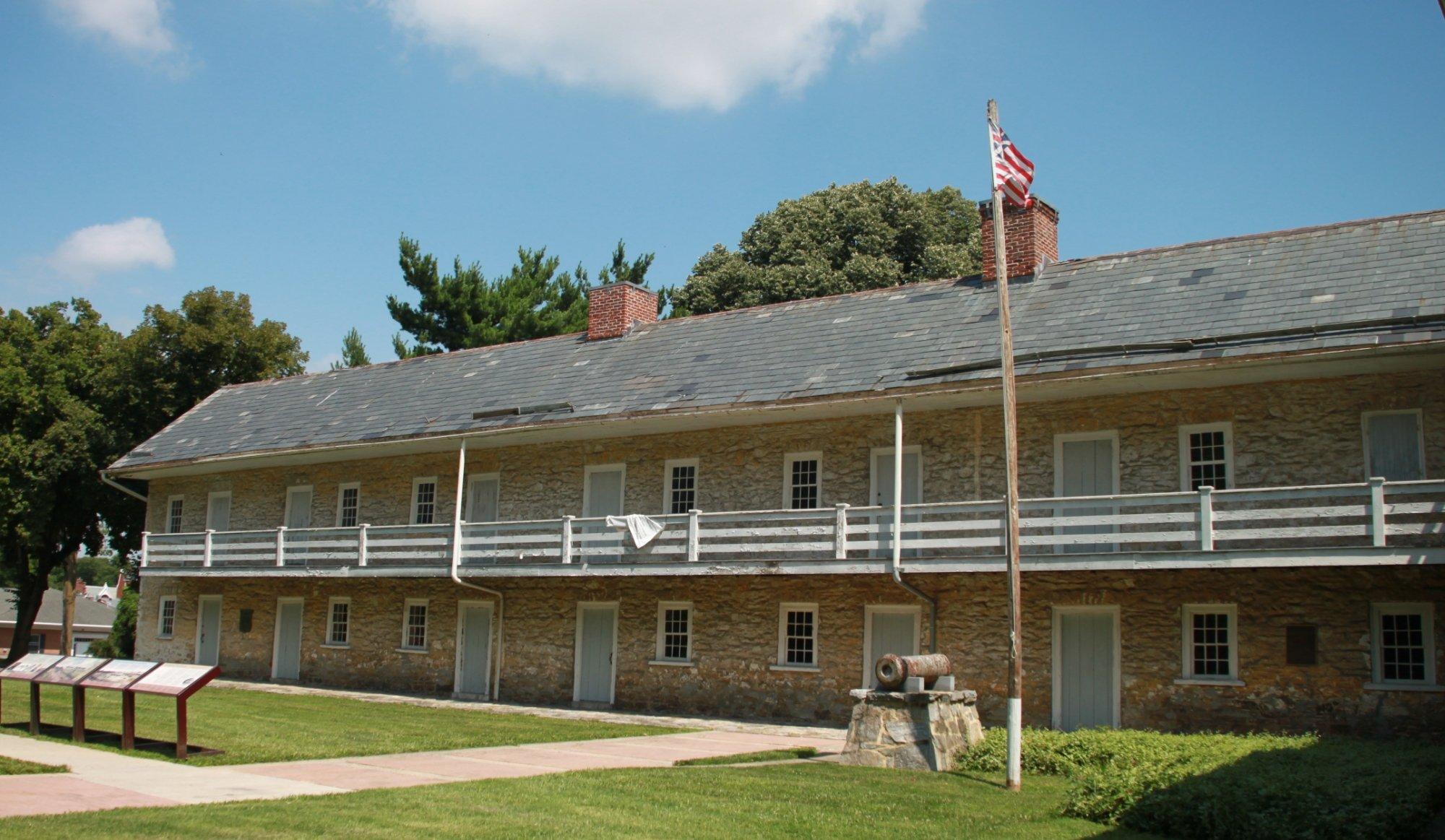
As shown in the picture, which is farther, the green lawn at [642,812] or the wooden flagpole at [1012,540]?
the wooden flagpole at [1012,540]

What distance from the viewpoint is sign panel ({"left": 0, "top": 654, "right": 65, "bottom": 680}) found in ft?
48.9

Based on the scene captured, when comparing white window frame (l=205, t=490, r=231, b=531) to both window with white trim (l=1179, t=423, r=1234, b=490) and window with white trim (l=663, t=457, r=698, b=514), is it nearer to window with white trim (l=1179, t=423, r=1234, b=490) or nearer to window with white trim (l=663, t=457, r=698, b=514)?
window with white trim (l=663, t=457, r=698, b=514)

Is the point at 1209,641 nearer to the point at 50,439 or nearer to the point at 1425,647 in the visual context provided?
the point at 1425,647

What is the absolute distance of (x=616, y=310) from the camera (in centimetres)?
2886

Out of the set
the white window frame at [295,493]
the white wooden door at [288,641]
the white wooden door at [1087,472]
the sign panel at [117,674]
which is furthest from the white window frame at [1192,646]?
the white wooden door at [288,641]

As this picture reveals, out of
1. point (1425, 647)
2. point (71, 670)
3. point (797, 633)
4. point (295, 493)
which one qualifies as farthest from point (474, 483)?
point (1425, 647)

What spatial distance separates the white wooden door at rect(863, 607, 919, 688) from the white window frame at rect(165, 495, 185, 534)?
1932 cm

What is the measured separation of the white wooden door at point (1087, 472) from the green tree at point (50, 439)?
2816 centimetres

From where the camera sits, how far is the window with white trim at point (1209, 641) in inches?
720

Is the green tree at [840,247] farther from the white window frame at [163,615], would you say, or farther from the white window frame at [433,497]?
the white window frame at [163,615]

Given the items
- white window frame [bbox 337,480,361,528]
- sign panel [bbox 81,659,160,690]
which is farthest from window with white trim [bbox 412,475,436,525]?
sign panel [bbox 81,659,160,690]

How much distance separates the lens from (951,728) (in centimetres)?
1466

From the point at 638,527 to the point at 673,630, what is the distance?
264 centimetres

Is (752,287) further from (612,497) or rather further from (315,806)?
(315,806)
